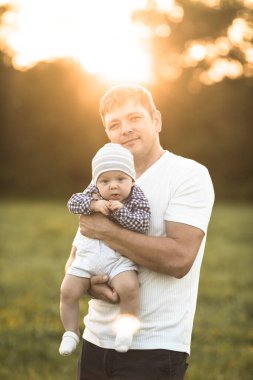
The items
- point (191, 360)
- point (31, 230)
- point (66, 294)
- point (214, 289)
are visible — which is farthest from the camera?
point (31, 230)

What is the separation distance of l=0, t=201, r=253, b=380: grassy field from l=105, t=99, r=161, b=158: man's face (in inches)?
135

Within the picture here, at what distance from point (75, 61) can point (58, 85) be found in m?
1.59

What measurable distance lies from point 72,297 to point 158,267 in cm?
50

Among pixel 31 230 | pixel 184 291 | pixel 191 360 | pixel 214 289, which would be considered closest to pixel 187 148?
pixel 31 230

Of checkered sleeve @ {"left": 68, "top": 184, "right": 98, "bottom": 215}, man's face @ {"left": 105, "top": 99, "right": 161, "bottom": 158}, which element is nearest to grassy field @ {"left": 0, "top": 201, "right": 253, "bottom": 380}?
checkered sleeve @ {"left": 68, "top": 184, "right": 98, "bottom": 215}

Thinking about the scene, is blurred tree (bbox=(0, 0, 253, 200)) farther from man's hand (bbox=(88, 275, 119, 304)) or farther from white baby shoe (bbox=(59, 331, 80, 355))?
man's hand (bbox=(88, 275, 119, 304))

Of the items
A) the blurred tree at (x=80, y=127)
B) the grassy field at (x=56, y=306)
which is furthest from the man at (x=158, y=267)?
the blurred tree at (x=80, y=127)

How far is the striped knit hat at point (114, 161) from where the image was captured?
3120 mm

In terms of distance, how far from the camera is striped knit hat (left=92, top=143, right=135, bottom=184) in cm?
312

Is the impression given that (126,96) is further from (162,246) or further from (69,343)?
(69,343)

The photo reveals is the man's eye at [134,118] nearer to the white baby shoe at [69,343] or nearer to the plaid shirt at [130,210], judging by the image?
the plaid shirt at [130,210]

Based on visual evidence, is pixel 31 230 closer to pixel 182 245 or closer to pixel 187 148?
pixel 182 245

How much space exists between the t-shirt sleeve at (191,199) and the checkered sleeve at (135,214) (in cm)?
11

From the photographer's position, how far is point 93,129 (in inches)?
1362
